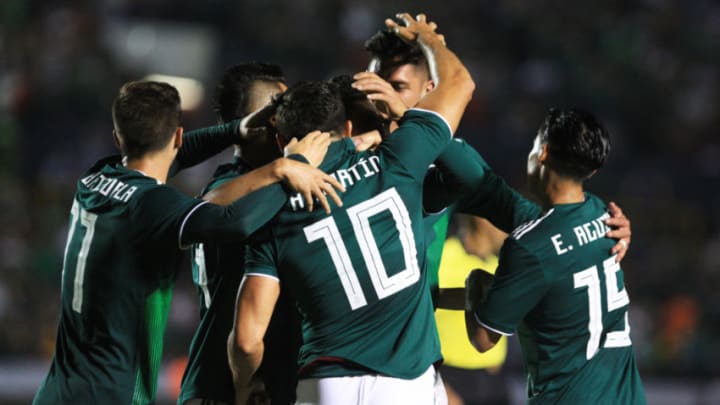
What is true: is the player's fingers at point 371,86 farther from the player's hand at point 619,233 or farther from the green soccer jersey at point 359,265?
the player's hand at point 619,233

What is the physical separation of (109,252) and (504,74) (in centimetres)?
967

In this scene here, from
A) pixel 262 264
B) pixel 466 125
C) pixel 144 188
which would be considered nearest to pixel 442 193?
pixel 262 264

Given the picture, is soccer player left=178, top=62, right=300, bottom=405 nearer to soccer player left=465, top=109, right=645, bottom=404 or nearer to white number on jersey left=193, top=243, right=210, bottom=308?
white number on jersey left=193, top=243, right=210, bottom=308

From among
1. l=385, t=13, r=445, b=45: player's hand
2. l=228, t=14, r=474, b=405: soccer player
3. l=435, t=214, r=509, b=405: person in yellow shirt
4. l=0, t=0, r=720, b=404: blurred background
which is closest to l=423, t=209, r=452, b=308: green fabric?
l=228, t=14, r=474, b=405: soccer player

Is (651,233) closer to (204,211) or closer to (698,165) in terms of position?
(698,165)

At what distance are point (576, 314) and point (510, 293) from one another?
24 cm

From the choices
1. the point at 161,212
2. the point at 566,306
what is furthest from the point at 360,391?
the point at 161,212

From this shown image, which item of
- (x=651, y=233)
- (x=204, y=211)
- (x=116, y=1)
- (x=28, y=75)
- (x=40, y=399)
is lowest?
(x=651, y=233)

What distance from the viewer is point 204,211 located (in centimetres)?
316

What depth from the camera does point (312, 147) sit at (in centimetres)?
319

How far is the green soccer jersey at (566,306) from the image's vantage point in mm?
3320

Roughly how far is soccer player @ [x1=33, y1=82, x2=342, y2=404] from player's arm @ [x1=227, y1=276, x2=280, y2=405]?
194 mm

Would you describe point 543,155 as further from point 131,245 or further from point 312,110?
point 131,245

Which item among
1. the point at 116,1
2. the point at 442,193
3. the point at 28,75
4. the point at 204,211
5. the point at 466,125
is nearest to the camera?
the point at 204,211
